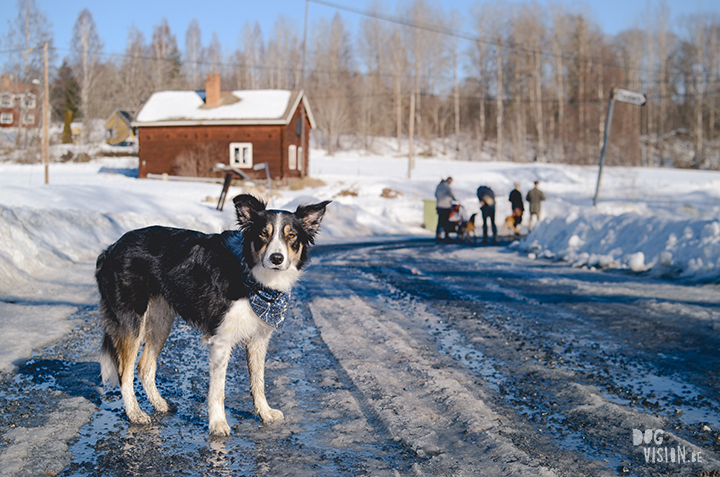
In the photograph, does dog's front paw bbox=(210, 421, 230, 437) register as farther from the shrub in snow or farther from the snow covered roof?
the snow covered roof

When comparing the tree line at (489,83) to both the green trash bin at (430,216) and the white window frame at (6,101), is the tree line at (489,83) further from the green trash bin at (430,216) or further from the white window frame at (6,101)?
the green trash bin at (430,216)

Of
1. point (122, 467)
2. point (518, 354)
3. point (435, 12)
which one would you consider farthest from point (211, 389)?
point (435, 12)

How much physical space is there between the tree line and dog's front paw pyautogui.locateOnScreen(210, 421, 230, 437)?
56.5m

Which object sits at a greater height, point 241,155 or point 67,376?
point 241,155

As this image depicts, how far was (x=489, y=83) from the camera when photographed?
72.6 metres

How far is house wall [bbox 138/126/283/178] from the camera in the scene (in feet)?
131

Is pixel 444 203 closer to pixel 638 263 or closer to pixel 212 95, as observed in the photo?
pixel 638 263

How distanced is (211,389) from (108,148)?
2487 inches

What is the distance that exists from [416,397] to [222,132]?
1503 inches

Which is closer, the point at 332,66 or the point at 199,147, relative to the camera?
the point at 199,147

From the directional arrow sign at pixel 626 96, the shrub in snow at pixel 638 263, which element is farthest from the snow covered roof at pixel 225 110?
the shrub in snow at pixel 638 263

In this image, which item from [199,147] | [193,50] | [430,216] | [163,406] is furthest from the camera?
[193,50]

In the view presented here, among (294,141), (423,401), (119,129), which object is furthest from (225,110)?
(119,129)

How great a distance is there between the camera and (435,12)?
71.9 metres
